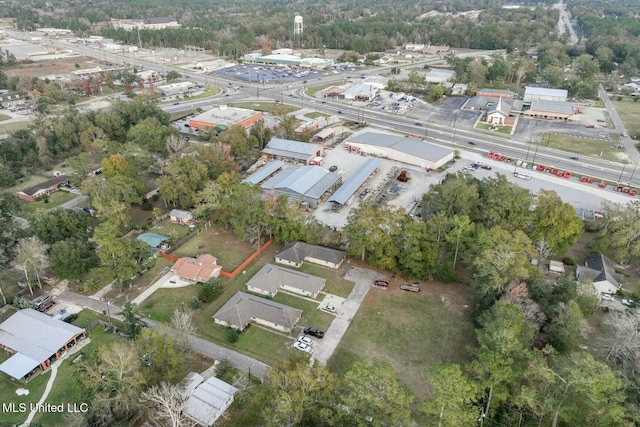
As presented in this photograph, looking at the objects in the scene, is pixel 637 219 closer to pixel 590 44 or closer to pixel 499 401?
pixel 499 401

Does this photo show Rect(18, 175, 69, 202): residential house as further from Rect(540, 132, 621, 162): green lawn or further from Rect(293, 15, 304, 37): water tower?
Rect(293, 15, 304, 37): water tower

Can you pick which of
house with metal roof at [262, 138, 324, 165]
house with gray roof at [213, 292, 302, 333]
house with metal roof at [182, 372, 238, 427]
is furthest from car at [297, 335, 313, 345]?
house with metal roof at [262, 138, 324, 165]

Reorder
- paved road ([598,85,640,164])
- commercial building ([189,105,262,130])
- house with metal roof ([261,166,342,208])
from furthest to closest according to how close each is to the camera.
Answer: commercial building ([189,105,262,130])
paved road ([598,85,640,164])
house with metal roof ([261,166,342,208])

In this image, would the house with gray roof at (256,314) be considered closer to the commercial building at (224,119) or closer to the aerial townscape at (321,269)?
the aerial townscape at (321,269)

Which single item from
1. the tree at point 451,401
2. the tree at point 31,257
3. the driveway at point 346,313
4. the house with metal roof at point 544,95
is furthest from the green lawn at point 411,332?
the house with metal roof at point 544,95

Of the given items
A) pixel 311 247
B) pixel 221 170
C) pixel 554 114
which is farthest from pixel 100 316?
pixel 554 114

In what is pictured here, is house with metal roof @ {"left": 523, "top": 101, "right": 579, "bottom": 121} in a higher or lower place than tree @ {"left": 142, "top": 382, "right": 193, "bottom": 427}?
higher

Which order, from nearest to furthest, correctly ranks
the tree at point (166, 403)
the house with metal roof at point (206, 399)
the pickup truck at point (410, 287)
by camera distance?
the tree at point (166, 403)
the house with metal roof at point (206, 399)
the pickup truck at point (410, 287)
